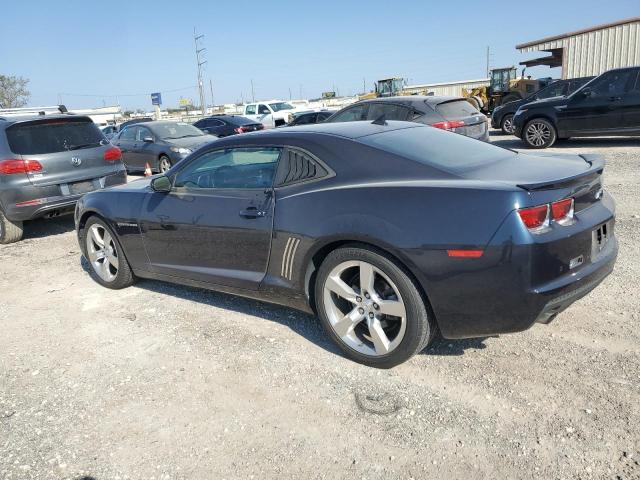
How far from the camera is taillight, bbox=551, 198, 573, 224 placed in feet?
8.89

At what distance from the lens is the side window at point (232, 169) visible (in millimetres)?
3645

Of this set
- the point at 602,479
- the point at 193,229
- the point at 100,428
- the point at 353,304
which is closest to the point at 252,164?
the point at 193,229

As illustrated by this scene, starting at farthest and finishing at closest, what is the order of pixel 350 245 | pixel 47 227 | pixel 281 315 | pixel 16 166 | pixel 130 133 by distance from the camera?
1. pixel 130 133
2. pixel 47 227
3. pixel 16 166
4. pixel 281 315
5. pixel 350 245

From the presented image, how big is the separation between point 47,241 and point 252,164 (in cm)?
496

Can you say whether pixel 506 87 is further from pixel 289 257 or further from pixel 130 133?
pixel 289 257

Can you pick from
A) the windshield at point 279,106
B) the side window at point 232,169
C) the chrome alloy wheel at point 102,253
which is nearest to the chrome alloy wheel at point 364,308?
the side window at point 232,169

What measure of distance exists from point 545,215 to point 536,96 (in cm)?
1419

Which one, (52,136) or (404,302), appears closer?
(404,302)

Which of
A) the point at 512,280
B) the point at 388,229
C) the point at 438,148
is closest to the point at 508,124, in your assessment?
the point at 438,148

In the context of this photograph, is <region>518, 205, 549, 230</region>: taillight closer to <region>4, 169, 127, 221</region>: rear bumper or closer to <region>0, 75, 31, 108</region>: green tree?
<region>4, 169, 127, 221</region>: rear bumper

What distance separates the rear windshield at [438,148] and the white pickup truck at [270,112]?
2164 centimetres

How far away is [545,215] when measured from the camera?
2.66m

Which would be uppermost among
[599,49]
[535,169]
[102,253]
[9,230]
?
[599,49]

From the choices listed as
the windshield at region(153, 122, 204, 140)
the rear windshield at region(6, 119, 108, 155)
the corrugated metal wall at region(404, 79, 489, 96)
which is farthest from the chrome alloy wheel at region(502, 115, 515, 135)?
the corrugated metal wall at region(404, 79, 489, 96)
